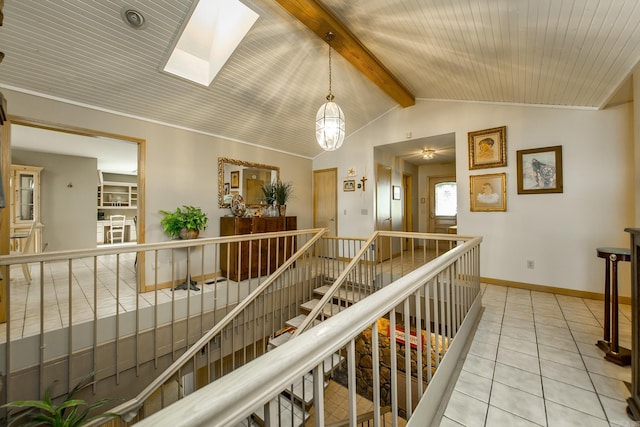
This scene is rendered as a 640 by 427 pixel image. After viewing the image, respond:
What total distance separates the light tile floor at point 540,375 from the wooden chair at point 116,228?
925 centimetres

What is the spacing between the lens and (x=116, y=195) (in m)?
8.14

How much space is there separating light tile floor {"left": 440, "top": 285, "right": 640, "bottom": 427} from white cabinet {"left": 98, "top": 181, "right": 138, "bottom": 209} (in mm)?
9659

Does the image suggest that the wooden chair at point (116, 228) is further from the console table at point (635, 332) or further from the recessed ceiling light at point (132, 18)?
the console table at point (635, 332)

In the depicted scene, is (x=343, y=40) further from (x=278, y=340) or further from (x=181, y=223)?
(x=278, y=340)

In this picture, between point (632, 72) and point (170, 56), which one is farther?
point (170, 56)

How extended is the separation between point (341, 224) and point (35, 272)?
549cm

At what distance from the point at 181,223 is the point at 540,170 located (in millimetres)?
5155

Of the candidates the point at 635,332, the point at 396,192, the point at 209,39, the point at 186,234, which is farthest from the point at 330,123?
the point at 396,192

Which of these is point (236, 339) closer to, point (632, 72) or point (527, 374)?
point (527, 374)

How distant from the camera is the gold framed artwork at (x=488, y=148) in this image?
3.85 m

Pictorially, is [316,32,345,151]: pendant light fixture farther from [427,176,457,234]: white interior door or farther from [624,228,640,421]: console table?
[427,176,457,234]: white interior door

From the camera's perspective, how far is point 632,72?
92.6 inches

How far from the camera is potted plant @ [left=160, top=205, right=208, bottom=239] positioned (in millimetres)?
3689

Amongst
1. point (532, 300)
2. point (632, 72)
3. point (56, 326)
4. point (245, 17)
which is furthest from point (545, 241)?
point (56, 326)
